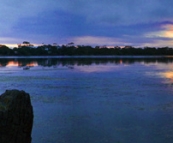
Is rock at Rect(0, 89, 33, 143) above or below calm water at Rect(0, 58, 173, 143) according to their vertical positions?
above

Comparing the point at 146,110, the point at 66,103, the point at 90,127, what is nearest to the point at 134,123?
the point at 90,127

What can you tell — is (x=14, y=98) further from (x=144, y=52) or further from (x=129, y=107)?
(x=144, y=52)

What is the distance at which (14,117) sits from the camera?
5.05m

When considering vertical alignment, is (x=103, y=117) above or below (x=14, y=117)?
below

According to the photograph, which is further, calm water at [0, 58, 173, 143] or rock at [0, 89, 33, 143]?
calm water at [0, 58, 173, 143]

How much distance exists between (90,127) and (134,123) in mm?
1405

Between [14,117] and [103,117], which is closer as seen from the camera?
[14,117]

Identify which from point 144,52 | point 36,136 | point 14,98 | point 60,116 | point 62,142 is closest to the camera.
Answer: point 14,98

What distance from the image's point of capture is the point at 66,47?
446 ft

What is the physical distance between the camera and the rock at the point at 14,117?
196 inches

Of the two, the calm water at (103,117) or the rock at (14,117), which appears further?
the calm water at (103,117)

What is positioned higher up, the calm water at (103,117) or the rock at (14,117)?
the rock at (14,117)

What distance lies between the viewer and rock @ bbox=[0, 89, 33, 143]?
4.97 meters

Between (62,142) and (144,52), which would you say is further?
(144,52)
